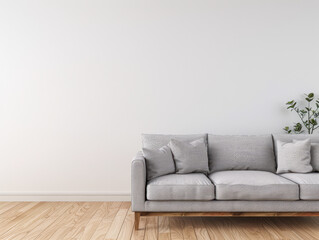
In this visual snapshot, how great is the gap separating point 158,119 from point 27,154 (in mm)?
1721

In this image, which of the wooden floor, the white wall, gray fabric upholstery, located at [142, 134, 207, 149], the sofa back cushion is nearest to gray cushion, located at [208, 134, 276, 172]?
the sofa back cushion

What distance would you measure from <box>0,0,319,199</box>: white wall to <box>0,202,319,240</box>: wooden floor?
2.07 feet

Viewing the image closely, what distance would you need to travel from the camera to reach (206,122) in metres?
4.36

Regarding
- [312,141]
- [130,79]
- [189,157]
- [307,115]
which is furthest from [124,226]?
[307,115]

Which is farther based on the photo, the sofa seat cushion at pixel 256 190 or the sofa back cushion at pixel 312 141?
the sofa back cushion at pixel 312 141

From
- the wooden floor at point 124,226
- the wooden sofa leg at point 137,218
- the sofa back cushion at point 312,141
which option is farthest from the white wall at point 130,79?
the wooden sofa leg at point 137,218

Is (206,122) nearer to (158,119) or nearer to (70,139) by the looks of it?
(158,119)

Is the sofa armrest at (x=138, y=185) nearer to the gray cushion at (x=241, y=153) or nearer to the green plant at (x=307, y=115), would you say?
the gray cushion at (x=241, y=153)

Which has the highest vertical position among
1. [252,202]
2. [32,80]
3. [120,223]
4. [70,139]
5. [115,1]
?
[115,1]

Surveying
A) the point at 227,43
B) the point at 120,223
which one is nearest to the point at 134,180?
the point at 120,223

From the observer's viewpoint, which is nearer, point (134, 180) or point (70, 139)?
point (134, 180)

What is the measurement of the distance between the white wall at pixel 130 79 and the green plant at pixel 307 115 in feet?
0.38

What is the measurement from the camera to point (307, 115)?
4.38 metres

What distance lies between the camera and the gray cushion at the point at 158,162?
341 centimetres
